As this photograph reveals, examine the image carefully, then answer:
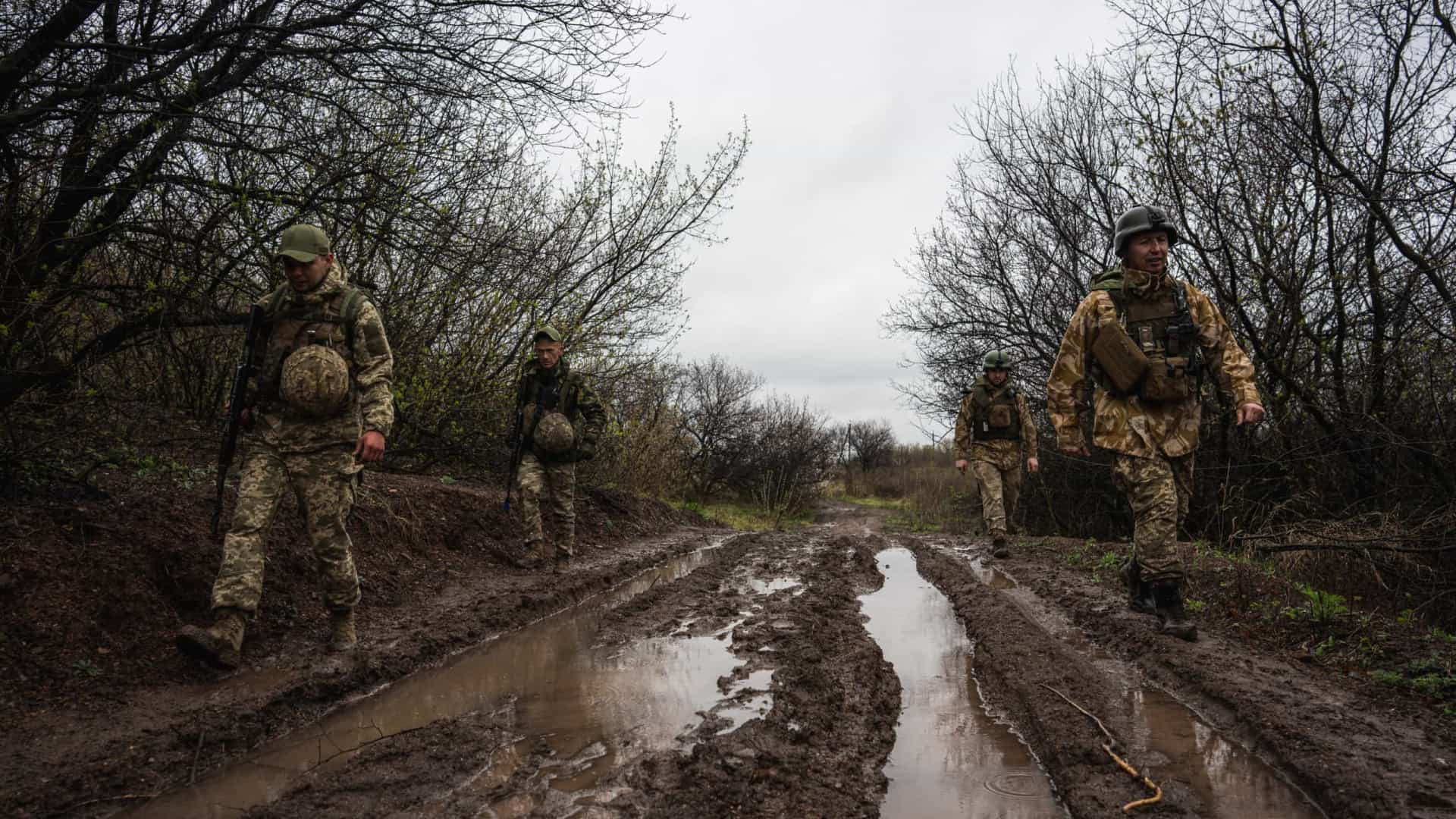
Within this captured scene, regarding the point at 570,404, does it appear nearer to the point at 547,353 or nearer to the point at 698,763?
the point at 547,353

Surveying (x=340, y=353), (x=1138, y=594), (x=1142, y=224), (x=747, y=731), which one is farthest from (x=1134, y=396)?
(x=340, y=353)

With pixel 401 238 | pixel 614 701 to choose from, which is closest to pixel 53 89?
pixel 401 238

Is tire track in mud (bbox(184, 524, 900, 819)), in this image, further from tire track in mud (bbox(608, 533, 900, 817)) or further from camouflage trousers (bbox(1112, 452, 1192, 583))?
camouflage trousers (bbox(1112, 452, 1192, 583))

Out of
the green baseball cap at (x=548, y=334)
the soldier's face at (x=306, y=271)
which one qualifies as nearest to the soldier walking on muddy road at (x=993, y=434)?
the green baseball cap at (x=548, y=334)

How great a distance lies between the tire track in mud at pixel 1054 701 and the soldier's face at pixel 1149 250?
7.68ft

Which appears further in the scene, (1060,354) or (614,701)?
(1060,354)

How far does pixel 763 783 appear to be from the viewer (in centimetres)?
267

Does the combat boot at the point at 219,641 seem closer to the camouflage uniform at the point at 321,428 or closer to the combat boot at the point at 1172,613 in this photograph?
the camouflage uniform at the point at 321,428

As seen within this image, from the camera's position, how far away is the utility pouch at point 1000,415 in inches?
378

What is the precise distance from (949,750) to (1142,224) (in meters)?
3.43

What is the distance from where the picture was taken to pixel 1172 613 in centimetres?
464

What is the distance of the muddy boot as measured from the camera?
5227 mm

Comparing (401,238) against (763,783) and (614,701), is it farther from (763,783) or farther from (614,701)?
(763,783)

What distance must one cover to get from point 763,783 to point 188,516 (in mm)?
4353
